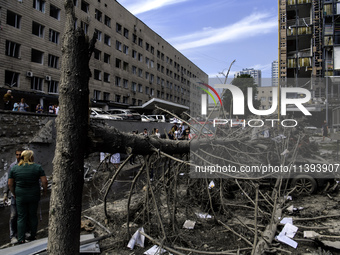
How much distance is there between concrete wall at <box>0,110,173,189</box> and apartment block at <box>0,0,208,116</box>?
452 centimetres

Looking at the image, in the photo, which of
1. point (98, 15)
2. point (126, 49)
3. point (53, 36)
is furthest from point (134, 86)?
point (53, 36)

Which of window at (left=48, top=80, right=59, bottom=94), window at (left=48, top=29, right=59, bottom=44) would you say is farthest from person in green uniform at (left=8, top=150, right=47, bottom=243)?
window at (left=48, top=29, right=59, bottom=44)

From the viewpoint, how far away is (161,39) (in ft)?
164

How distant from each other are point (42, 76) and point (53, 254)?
26072mm

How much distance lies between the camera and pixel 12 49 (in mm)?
22281

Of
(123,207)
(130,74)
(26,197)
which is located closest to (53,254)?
(26,197)

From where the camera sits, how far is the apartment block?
22136mm

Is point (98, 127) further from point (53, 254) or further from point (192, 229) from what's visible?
point (192, 229)

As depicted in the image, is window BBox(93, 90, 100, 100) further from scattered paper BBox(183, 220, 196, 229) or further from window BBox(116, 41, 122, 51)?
Answer: scattered paper BBox(183, 220, 196, 229)

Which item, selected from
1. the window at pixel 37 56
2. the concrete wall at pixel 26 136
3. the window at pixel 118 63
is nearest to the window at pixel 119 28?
the window at pixel 118 63

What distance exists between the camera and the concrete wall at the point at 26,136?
370 inches

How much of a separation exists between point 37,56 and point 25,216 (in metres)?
24.3

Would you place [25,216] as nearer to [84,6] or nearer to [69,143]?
[69,143]

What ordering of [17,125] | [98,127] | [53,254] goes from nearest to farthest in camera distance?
[53,254]
[98,127]
[17,125]
